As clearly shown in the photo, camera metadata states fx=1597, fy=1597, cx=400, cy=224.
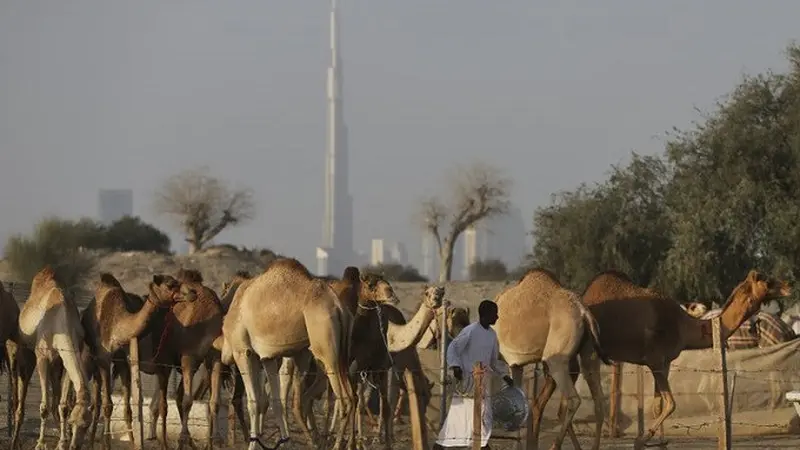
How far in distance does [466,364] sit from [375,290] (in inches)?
121

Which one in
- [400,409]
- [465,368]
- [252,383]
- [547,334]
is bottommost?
[400,409]

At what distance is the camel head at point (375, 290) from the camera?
17.0 m

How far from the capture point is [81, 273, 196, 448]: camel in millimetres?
16875

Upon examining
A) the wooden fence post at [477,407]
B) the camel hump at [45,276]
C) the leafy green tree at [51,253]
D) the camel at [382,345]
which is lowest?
the wooden fence post at [477,407]

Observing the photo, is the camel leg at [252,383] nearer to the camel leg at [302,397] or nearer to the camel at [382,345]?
the camel leg at [302,397]

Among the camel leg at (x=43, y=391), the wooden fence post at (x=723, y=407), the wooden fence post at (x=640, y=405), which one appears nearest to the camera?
the wooden fence post at (x=723, y=407)

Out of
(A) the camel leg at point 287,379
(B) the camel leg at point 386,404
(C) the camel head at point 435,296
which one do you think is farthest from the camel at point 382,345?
(A) the camel leg at point 287,379

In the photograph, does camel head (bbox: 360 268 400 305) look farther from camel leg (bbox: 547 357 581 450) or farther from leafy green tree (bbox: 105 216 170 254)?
leafy green tree (bbox: 105 216 170 254)

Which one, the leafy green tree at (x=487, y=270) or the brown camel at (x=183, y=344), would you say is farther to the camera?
the leafy green tree at (x=487, y=270)

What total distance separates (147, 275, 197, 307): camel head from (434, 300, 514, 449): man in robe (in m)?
3.80

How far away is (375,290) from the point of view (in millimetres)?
17172

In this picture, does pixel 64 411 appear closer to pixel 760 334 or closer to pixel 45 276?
pixel 45 276

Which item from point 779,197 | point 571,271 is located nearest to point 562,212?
point 571,271

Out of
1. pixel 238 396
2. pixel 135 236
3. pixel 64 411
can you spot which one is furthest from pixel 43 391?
pixel 135 236
